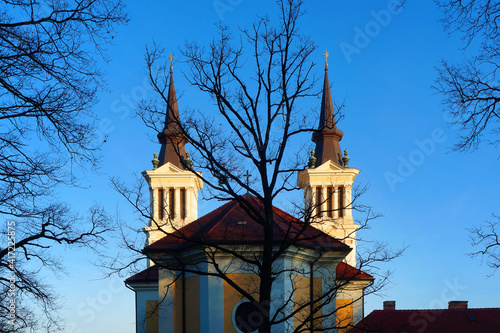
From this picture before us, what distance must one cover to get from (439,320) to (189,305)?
16.8m

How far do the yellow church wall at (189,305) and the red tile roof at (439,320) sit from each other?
1249 cm

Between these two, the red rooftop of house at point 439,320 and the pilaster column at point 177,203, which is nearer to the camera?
the red rooftop of house at point 439,320

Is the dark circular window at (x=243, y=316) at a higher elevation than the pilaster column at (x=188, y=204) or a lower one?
lower

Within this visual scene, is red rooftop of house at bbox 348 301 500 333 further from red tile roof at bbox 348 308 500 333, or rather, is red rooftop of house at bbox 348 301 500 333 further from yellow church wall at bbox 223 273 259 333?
yellow church wall at bbox 223 273 259 333

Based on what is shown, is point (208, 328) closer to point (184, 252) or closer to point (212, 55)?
point (184, 252)

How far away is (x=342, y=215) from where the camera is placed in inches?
2045

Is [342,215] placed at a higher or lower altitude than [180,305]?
higher

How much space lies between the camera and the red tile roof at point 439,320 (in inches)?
1318

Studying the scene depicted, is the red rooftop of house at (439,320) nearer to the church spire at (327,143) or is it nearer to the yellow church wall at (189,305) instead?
the yellow church wall at (189,305)

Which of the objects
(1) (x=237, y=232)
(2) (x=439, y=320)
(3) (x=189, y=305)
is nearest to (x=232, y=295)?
(3) (x=189, y=305)

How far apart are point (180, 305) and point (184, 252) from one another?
7.46 feet

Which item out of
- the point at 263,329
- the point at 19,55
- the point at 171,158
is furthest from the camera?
the point at 171,158

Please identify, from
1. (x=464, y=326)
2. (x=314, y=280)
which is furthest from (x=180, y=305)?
(x=464, y=326)

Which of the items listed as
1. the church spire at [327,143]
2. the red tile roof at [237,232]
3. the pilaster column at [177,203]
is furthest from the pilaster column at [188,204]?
the red tile roof at [237,232]
